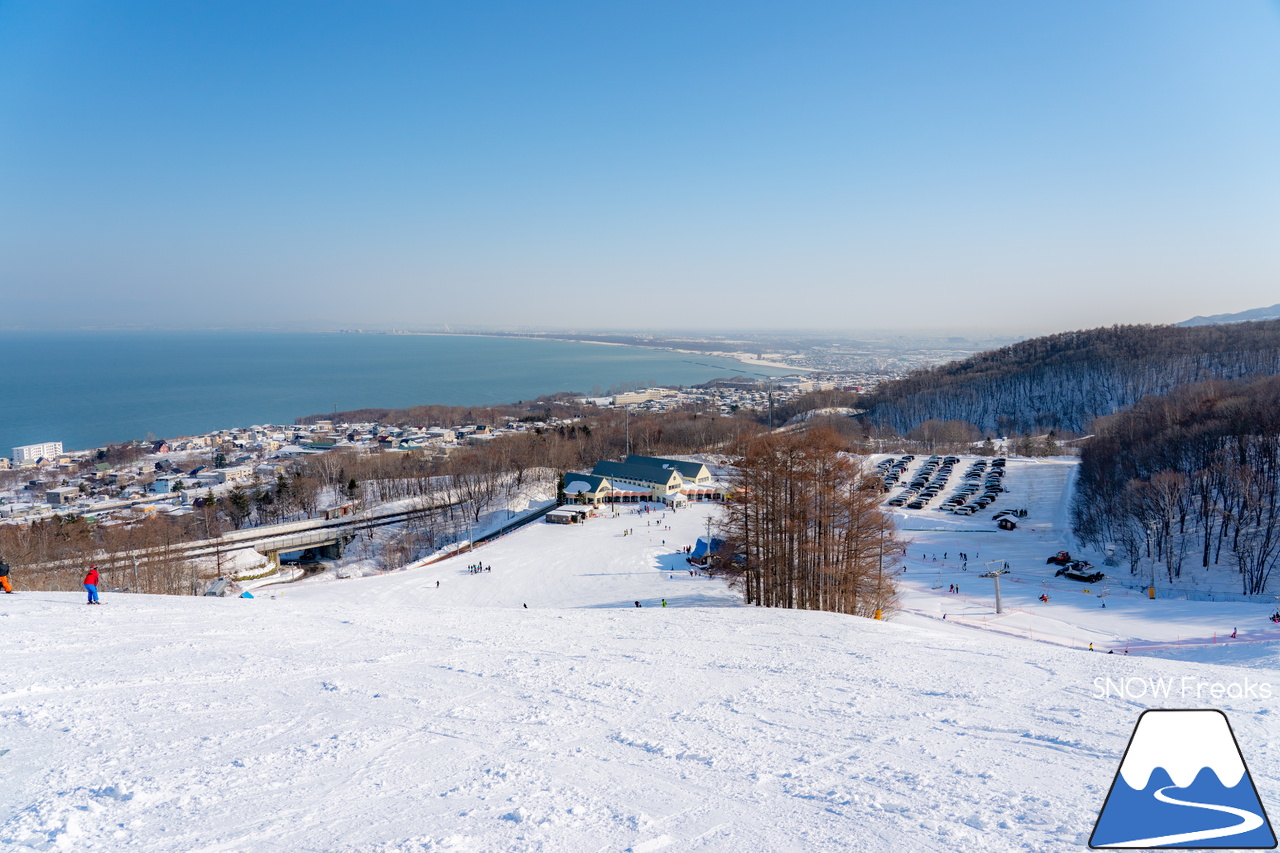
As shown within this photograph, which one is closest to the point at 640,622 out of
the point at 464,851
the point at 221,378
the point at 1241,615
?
the point at 464,851

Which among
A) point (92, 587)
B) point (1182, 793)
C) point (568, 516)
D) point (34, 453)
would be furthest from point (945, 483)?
point (34, 453)

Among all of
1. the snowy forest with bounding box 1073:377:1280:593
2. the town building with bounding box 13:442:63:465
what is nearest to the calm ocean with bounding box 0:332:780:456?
the town building with bounding box 13:442:63:465

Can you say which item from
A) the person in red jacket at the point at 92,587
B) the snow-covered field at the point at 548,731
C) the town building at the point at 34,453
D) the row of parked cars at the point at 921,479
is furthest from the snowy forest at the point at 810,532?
the town building at the point at 34,453

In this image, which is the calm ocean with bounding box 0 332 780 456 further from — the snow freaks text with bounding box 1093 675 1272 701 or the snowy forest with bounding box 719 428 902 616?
the snow freaks text with bounding box 1093 675 1272 701

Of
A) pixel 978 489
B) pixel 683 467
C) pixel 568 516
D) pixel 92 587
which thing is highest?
pixel 92 587

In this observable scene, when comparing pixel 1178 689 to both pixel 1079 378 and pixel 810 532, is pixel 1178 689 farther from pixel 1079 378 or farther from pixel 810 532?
pixel 1079 378

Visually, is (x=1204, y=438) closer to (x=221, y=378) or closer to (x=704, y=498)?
(x=704, y=498)
